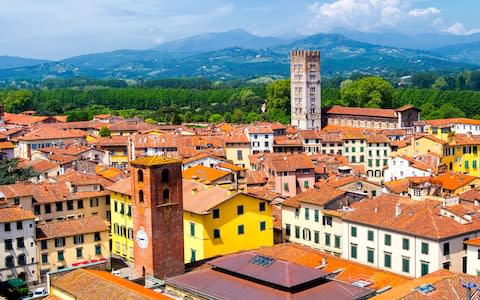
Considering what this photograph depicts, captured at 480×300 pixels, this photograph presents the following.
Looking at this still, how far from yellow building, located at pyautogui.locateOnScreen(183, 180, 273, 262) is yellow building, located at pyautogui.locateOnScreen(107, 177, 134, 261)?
534 centimetres

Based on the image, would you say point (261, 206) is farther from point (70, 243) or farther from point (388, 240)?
point (70, 243)

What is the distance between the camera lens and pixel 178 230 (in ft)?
114

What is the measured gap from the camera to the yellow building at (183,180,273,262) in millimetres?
40844

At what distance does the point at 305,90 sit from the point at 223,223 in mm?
83063

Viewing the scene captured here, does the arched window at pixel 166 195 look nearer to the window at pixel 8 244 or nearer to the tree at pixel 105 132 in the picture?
the window at pixel 8 244

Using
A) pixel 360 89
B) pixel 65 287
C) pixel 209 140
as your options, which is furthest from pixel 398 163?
pixel 360 89

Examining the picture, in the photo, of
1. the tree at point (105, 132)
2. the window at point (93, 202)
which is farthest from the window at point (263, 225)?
the tree at point (105, 132)

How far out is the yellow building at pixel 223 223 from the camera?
134 ft

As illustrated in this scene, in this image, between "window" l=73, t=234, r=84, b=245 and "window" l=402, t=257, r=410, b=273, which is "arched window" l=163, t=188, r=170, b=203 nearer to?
"window" l=73, t=234, r=84, b=245

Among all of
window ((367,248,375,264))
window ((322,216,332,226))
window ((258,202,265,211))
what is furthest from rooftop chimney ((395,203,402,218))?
window ((258,202,265,211))

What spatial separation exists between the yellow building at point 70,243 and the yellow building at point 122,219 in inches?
57.2

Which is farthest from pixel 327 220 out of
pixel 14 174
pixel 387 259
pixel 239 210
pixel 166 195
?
pixel 14 174

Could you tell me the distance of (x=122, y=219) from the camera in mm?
47875

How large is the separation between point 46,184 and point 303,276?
28.5 metres
